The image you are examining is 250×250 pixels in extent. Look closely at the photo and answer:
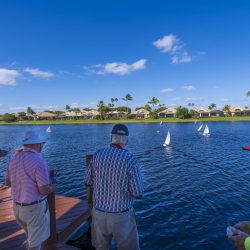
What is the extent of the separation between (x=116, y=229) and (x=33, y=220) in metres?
1.39

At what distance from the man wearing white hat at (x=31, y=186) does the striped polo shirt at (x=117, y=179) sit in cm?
91

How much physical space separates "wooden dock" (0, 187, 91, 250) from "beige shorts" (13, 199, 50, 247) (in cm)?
195

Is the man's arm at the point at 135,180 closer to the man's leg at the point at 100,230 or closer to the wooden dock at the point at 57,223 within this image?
the man's leg at the point at 100,230

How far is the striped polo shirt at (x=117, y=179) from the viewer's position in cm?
398

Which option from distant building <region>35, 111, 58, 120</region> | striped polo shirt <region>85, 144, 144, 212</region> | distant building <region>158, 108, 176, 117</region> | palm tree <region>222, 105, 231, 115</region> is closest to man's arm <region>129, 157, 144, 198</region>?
striped polo shirt <region>85, 144, 144, 212</region>

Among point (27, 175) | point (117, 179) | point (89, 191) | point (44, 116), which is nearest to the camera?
point (117, 179)

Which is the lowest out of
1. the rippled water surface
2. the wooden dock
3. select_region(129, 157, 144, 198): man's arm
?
the rippled water surface

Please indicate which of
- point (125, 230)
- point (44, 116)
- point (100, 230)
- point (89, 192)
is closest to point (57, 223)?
point (89, 192)

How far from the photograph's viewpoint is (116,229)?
4.14 meters

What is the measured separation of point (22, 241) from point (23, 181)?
115 inches

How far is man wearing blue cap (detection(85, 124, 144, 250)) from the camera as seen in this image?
157 inches

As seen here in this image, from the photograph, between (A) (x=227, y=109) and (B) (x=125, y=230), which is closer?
(B) (x=125, y=230)

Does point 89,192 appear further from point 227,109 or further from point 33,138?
point 227,109

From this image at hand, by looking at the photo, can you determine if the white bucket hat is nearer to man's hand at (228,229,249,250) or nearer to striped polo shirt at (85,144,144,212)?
striped polo shirt at (85,144,144,212)
